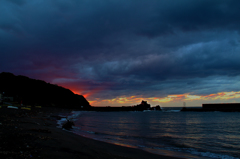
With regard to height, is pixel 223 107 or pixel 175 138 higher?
pixel 223 107

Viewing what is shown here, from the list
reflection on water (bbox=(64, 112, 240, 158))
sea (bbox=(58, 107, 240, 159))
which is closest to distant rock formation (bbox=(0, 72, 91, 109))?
reflection on water (bbox=(64, 112, 240, 158))

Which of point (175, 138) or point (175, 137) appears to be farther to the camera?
point (175, 137)

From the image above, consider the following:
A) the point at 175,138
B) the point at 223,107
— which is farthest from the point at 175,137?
the point at 223,107

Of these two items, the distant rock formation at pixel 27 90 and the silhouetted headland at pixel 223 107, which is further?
the silhouetted headland at pixel 223 107

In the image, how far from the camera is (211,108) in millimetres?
184375

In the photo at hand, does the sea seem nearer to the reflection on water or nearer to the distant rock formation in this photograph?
the reflection on water

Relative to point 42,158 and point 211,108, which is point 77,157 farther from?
point 211,108

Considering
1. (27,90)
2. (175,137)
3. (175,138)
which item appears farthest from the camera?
(27,90)

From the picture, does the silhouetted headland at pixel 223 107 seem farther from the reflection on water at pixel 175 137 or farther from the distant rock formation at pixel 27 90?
the distant rock formation at pixel 27 90

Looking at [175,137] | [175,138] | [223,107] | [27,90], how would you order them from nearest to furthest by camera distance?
[175,138] < [175,137] < [27,90] < [223,107]

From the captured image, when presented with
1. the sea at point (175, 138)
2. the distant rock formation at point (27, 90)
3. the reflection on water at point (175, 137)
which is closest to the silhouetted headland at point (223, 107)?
the sea at point (175, 138)

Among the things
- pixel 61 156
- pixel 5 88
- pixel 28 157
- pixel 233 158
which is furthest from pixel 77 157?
pixel 5 88

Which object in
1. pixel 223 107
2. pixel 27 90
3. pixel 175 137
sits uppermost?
pixel 27 90

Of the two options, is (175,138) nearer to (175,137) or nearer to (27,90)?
(175,137)
